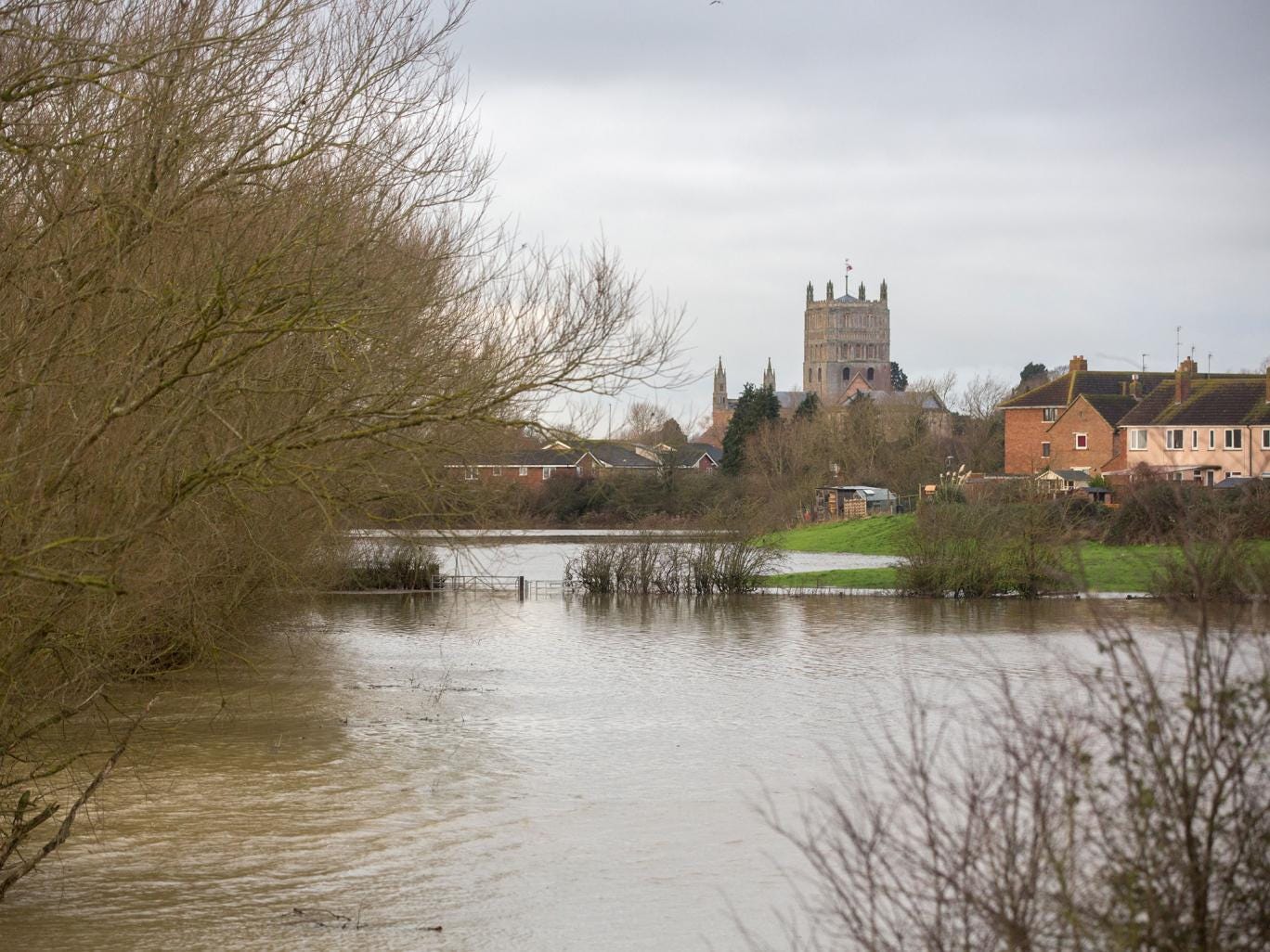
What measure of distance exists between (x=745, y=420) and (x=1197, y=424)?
25840 mm

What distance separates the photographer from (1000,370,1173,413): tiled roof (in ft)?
260

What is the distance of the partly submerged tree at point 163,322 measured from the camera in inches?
370

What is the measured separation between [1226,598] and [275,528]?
15154 mm

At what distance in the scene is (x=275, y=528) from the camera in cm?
1911

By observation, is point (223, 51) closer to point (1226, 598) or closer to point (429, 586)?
point (1226, 598)

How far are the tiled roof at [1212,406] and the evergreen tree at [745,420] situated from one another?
823 inches

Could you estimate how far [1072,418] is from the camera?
7650 cm

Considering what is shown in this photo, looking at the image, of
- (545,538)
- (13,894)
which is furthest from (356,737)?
(545,538)

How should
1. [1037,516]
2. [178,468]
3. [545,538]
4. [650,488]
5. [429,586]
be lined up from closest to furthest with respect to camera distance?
[178,468] → [1037,516] → [429,586] → [650,488] → [545,538]

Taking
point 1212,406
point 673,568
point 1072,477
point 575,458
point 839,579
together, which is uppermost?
point 1212,406

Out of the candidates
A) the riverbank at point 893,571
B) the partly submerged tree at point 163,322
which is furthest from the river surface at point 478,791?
the riverbank at point 893,571

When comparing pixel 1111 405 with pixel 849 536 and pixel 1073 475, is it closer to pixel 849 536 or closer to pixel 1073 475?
pixel 1073 475

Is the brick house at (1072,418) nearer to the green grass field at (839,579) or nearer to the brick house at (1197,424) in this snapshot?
the brick house at (1197,424)

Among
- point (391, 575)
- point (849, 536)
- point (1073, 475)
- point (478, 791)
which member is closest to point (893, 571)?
point (849, 536)
